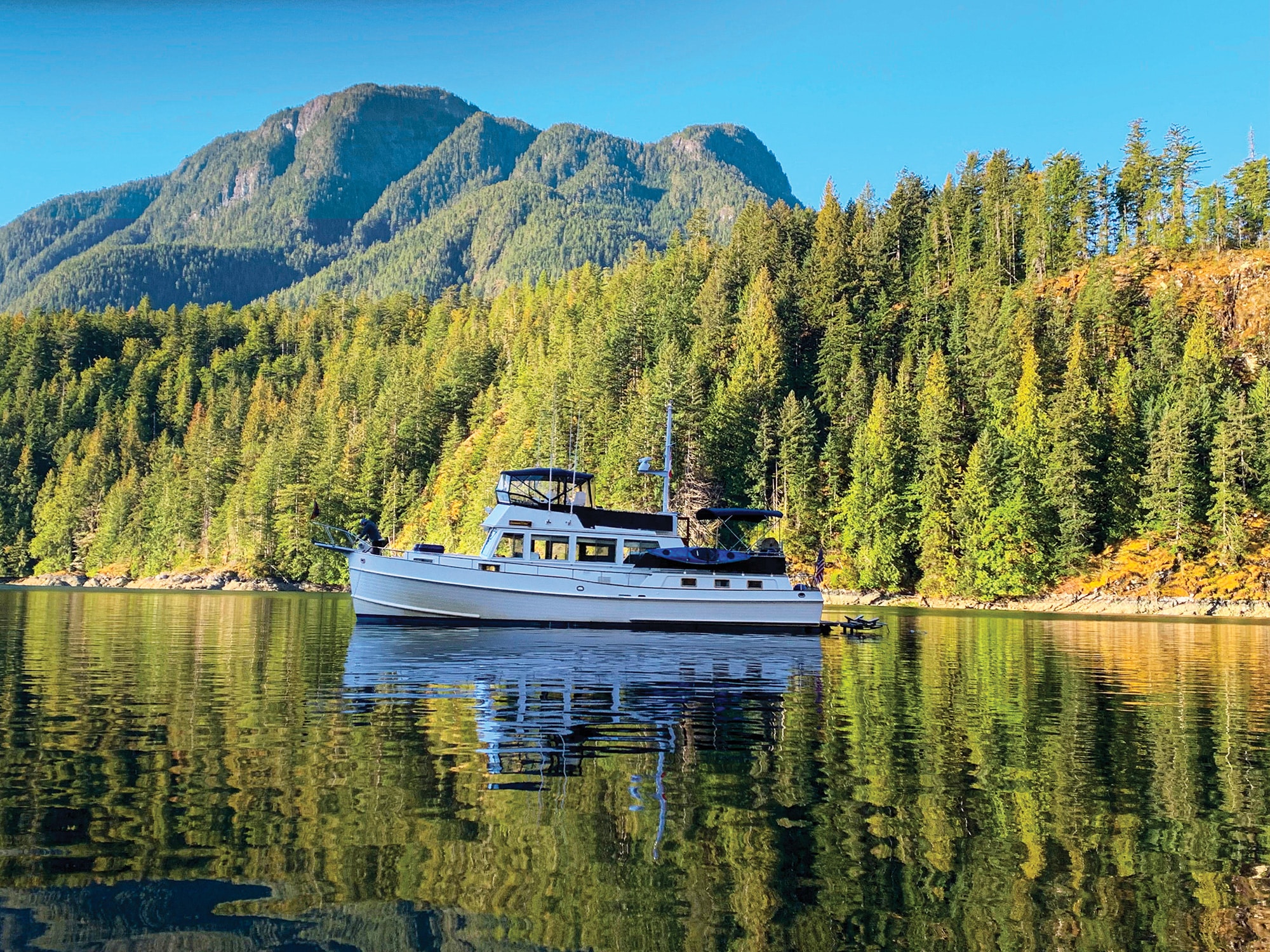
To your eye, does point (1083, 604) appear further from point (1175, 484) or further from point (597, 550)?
point (597, 550)

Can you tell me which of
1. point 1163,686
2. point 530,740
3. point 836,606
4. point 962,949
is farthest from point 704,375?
point 962,949

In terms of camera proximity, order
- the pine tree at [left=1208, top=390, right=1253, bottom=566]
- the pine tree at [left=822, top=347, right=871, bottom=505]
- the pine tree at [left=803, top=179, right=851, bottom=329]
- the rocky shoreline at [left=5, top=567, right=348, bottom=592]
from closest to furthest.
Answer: the pine tree at [left=1208, top=390, right=1253, bottom=566], the pine tree at [left=822, top=347, right=871, bottom=505], the rocky shoreline at [left=5, top=567, right=348, bottom=592], the pine tree at [left=803, top=179, right=851, bottom=329]

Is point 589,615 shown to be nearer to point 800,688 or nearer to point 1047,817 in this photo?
point 800,688

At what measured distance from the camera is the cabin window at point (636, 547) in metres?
42.4

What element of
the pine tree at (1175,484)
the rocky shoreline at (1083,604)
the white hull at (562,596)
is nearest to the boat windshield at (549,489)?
the white hull at (562,596)

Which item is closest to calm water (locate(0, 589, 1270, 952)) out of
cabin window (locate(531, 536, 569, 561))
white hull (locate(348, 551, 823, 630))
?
white hull (locate(348, 551, 823, 630))

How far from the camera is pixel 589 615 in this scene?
40.9 m

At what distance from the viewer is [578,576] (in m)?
41.1

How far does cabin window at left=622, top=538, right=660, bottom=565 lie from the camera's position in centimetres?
4244

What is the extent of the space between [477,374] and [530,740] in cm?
11660

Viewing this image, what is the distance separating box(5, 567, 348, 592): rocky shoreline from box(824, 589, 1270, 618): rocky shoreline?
52.5 m

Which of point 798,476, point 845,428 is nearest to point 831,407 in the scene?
point 845,428

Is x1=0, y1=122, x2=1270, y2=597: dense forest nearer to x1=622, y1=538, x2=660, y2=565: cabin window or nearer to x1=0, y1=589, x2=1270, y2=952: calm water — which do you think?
x1=622, y1=538, x2=660, y2=565: cabin window

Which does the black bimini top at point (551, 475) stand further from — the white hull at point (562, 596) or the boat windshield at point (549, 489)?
the white hull at point (562, 596)
